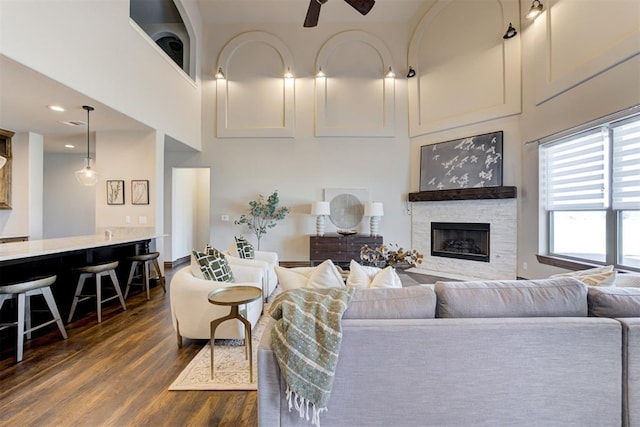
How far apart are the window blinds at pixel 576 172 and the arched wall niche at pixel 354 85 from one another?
3018mm

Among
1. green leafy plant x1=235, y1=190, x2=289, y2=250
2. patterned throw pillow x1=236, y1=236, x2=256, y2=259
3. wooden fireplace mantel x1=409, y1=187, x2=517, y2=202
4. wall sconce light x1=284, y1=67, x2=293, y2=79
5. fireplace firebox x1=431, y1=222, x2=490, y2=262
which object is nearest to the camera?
patterned throw pillow x1=236, y1=236, x2=256, y2=259

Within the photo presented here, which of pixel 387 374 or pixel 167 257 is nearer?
pixel 387 374

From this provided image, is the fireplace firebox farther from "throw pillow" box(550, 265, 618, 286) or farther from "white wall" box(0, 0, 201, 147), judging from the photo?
"white wall" box(0, 0, 201, 147)

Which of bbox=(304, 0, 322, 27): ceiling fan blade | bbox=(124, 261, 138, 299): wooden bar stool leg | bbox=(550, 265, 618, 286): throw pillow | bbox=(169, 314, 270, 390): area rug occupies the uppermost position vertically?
bbox=(304, 0, 322, 27): ceiling fan blade

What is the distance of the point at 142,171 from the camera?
4305 mm

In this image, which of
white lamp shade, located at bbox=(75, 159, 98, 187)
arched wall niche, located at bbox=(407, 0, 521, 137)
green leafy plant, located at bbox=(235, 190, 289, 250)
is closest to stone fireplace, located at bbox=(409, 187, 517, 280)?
arched wall niche, located at bbox=(407, 0, 521, 137)

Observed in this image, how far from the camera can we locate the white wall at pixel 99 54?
243cm

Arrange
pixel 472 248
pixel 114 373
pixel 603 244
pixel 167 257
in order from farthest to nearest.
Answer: pixel 167 257, pixel 472 248, pixel 603 244, pixel 114 373

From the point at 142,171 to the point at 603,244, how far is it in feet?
20.1

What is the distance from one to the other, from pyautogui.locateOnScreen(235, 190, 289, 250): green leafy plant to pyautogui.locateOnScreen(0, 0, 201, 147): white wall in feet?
6.45

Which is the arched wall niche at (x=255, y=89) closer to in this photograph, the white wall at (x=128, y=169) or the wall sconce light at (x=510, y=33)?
the white wall at (x=128, y=169)

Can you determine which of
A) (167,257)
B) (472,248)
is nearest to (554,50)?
(472,248)

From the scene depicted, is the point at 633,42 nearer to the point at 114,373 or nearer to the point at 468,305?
the point at 468,305

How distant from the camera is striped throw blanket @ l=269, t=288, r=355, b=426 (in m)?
1.20
